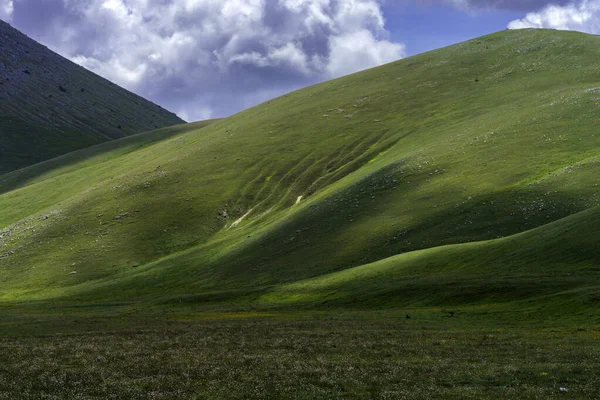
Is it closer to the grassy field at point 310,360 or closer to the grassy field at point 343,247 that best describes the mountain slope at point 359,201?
the grassy field at point 343,247

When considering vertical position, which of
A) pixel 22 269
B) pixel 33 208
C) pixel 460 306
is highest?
pixel 33 208

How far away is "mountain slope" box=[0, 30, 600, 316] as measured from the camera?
7225 centimetres

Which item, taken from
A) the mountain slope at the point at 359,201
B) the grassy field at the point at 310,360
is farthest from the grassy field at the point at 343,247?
the mountain slope at the point at 359,201

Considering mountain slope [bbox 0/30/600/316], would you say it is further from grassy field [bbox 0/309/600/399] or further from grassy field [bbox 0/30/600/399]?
grassy field [bbox 0/309/600/399]

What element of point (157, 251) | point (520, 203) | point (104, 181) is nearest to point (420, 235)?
point (520, 203)

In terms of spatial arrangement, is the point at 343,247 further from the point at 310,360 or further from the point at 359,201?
the point at 310,360

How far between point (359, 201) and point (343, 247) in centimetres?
1553

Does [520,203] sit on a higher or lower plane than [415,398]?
higher

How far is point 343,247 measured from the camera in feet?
303

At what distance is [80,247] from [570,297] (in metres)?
87.8

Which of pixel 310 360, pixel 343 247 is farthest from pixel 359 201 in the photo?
pixel 310 360

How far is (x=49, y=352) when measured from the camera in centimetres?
3816

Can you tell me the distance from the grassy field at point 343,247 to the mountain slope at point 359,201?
0.47 m

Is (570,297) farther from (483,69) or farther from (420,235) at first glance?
(483,69)
